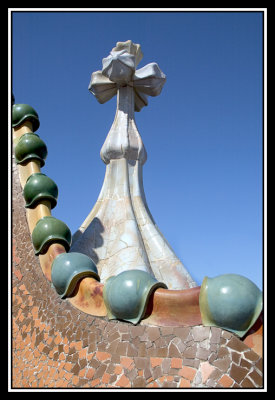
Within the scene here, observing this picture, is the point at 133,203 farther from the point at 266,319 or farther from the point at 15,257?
the point at 266,319

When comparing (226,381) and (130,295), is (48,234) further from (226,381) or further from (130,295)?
(226,381)

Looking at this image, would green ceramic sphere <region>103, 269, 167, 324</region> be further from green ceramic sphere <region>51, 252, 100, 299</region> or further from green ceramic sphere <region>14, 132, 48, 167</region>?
green ceramic sphere <region>14, 132, 48, 167</region>

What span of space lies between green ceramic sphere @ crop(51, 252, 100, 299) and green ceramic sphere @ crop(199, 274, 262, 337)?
1.08m

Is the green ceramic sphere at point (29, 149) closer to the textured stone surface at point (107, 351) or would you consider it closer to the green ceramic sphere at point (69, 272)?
the textured stone surface at point (107, 351)

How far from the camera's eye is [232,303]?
2457 millimetres

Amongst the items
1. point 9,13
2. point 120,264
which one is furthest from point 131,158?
point 9,13

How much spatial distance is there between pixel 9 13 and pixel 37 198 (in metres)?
1.73

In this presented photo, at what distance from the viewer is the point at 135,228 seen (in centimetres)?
560

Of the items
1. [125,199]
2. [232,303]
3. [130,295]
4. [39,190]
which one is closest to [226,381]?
[232,303]

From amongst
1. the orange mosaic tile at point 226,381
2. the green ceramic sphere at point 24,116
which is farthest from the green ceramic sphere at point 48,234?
the orange mosaic tile at point 226,381

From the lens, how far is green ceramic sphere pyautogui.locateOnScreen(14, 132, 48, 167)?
15.3 feet

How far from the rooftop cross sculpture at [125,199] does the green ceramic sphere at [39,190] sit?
1.22 m

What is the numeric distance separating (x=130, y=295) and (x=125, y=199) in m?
3.20

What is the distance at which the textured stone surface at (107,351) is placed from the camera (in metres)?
2.49
